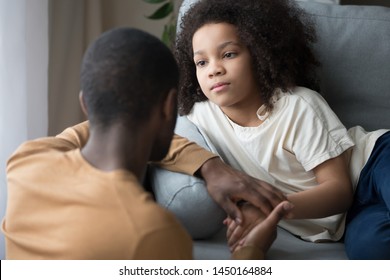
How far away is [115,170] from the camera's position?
0.65 metres

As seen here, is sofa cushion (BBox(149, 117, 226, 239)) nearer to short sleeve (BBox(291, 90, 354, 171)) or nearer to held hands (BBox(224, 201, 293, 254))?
held hands (BBox(224, 201, 293, 254))

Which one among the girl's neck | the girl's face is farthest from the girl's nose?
the girl's neck

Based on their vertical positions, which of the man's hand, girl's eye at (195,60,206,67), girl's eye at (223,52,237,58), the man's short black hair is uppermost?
the man's short black hair

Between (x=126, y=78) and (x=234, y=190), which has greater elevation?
(x=126, y=78)

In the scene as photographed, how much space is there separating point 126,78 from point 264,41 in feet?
2.08

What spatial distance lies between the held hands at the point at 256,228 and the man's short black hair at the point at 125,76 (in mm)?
311

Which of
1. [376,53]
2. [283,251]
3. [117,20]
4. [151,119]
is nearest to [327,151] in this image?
[283,251]

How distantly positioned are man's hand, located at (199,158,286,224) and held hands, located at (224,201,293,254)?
0.4 inches

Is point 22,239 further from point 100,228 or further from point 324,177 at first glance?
point 324,177

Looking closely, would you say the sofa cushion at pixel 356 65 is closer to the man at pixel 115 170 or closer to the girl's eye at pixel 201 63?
the girl's eye at pixel 201 63

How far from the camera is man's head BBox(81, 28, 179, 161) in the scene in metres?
0.65

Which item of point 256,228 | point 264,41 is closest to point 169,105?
point 256,228

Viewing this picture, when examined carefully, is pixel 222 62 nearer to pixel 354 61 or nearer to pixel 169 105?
pixel 354 61
